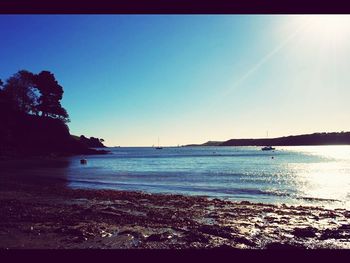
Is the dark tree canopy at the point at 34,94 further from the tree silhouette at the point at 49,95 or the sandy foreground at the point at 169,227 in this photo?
the sandy foreground at the point at 169,227

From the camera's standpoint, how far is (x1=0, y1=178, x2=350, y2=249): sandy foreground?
30.8ft

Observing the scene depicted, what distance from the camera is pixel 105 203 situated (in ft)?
58.9

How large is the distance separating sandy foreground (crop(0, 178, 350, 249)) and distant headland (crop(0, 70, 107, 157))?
7588cm

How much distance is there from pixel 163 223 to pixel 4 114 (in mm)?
87461

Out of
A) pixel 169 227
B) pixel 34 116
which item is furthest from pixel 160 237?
pixel 34 116

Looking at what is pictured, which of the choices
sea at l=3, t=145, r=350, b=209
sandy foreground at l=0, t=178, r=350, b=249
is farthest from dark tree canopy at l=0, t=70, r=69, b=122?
sandy foreground at l=0, t=178, r=350, b=249

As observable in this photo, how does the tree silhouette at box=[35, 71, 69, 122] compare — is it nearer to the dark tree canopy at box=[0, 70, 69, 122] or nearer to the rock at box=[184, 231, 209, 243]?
the dark tree canopy at box=[0, 70, 69, 122]

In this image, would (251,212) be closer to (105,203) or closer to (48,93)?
(105,203)

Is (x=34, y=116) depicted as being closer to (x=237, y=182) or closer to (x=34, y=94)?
(x=34, y=94)

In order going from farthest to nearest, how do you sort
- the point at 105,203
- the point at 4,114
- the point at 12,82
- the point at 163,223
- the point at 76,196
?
the point at 12,82 → the point at 4,114 → the point at 76,196 → the point at 105,203 → the point at 163,223
